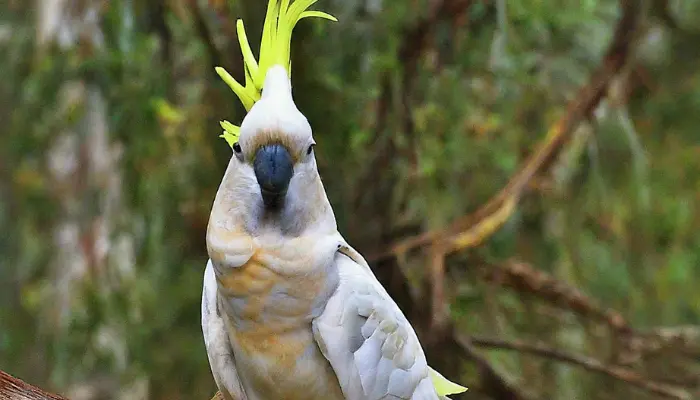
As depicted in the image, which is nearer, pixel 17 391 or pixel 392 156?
pixel 17 391

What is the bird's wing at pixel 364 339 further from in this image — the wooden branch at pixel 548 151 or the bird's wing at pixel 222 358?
the wooden branch at pixel 548 151

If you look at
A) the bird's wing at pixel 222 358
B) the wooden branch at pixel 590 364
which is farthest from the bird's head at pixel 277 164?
the wooden branch at pixel 590 364

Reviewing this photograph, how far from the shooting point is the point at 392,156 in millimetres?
1600

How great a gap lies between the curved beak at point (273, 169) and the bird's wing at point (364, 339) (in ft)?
0.48

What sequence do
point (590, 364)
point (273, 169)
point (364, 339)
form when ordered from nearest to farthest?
1. point (273, 169)
2. point (364, 339)
3. point (590, 364)

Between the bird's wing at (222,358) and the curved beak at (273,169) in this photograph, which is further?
the bird's wing at (222,358)

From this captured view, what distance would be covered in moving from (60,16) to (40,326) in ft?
2.72

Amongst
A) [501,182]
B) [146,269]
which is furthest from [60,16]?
[501,182]

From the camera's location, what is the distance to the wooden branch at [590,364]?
1507 mm

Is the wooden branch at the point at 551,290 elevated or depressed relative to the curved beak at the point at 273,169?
depressed

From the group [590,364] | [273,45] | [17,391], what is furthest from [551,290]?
[17,391]

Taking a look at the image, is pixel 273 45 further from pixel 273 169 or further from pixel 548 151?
pixel 548 151

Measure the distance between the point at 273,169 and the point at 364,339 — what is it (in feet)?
0.77

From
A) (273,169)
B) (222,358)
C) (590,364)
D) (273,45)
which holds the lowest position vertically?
(590,364)
